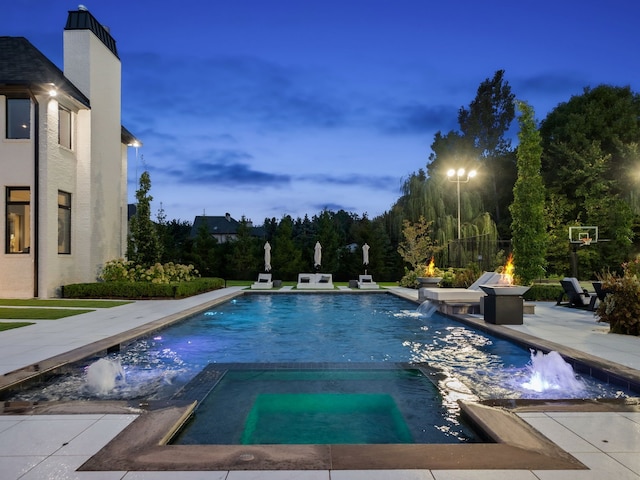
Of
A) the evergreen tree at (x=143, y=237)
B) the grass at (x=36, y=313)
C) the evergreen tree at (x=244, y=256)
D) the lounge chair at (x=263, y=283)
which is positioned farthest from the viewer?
the evergreen tree at (x=244, y=256)

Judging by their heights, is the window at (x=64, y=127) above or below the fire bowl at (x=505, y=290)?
above

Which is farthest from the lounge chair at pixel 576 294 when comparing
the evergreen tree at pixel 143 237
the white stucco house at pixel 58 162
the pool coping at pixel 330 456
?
the white stucco house at pixel 58 162

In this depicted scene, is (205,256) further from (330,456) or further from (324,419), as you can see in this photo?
(330,456)

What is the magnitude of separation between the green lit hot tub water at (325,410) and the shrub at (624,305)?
4.53 metres

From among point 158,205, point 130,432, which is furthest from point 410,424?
point 158,205

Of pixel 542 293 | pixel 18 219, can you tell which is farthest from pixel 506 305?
pixel 18 219

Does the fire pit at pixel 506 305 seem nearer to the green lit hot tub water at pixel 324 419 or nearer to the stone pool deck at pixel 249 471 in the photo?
the stone pool deck at pixel 249 471

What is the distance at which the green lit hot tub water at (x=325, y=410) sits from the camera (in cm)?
373

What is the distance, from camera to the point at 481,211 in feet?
79.4

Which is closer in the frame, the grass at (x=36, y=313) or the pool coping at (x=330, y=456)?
the pool coping at (x=330, y=456)

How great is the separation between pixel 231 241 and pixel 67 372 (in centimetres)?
2448

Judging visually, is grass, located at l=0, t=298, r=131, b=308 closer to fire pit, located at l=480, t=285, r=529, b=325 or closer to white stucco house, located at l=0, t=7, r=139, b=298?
white stucco house, located at l=0, t=7, r=139, b=298

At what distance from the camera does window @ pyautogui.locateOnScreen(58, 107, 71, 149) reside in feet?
48.9

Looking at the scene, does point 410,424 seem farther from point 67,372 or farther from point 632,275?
point 632,275
